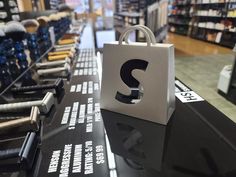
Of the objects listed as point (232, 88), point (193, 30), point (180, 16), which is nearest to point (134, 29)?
point (232, 88)

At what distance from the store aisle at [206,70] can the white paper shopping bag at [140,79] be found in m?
2.00

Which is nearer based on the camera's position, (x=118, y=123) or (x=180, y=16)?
(x=118, y=123)

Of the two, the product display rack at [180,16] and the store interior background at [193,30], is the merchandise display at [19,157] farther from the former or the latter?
the product display rack at [180,16]

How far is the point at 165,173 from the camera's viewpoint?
48 cm

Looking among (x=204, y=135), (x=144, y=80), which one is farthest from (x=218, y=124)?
(x=144, y=80)

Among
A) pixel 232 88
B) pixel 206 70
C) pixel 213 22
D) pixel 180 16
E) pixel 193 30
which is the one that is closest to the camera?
pixel 232 88

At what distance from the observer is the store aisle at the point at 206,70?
2.77m

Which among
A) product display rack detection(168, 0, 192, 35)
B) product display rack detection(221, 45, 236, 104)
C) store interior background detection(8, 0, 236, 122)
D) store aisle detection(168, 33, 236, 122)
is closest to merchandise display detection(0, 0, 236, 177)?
store interior background detection(8, 0, 236, 122)

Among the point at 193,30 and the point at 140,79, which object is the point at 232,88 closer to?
the point at 140,79

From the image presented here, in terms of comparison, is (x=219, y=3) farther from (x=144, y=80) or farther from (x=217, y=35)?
(x=144, y=80)

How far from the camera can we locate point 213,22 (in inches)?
292

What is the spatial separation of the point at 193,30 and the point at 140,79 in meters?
8.91

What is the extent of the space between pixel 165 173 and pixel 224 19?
7.51 meters

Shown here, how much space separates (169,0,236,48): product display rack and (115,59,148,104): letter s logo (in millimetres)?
6503
